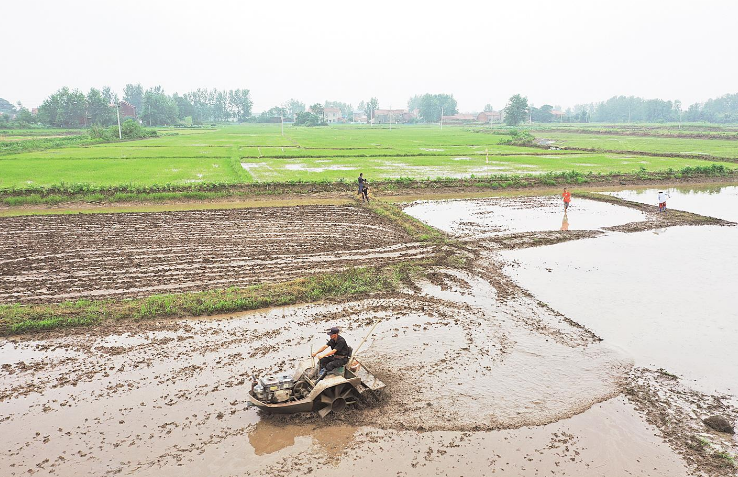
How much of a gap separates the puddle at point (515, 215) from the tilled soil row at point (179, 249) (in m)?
2.91

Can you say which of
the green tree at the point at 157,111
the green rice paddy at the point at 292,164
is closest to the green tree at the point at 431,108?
the green tree at the point at 157,111

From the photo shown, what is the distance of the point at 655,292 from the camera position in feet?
44.5

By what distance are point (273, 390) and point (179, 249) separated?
407 inches

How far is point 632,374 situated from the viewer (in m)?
9.48

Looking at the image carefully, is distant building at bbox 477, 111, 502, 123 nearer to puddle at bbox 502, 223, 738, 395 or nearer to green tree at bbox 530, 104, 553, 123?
green tree at bbox 530, 104, 553, 123

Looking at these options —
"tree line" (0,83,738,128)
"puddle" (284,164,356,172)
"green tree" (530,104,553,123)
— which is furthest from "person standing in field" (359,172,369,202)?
"green tree" (530,104,553,123)

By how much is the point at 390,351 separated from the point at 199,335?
13.3ft

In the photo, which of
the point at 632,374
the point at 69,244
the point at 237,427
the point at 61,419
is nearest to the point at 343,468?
the point at 237,427

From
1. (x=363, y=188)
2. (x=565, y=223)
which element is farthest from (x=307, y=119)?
(x=565, y=223)

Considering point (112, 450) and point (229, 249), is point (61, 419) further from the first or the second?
point (229, 249)

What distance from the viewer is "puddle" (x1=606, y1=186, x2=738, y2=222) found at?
2488cm

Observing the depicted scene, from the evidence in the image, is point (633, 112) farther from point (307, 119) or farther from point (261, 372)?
point (261, 372)

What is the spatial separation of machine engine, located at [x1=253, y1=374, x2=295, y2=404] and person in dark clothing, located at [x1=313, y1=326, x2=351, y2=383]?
0.54 meters

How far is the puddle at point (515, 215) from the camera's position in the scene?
21.1m
